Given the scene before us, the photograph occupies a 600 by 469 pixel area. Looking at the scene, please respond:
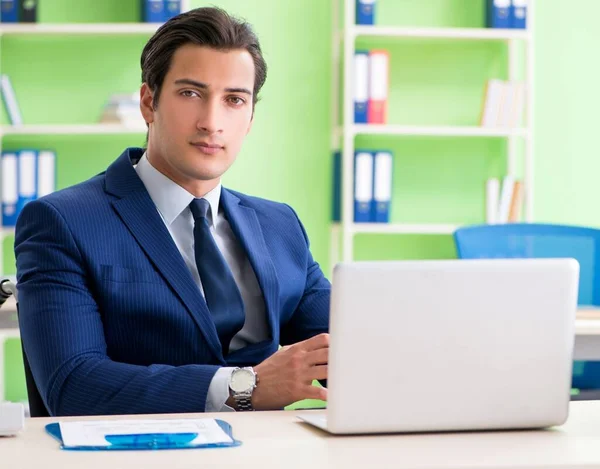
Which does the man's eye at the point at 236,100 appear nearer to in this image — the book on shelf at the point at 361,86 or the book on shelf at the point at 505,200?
the book on shelf at the point at 361,86

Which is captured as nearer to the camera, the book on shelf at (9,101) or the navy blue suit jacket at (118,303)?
the navy blue suit jacket at (118,303)

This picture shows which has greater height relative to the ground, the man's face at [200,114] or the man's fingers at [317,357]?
the man's face at [200,114]

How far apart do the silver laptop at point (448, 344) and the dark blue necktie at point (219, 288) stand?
2.07ft

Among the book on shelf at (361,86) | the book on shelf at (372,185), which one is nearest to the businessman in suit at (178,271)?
the book on shelf at (372,185)

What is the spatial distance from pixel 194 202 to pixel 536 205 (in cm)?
329

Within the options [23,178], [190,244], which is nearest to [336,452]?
[190,244]

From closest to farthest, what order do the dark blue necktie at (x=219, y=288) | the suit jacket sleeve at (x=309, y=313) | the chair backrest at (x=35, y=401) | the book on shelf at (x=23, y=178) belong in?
the chair backrest at (x=35, y=401), the dark blue necktie at (x=219, y=288), the suit jacket sleeve at (x=309, y=313), the book on shelf at (x=23, y=178)

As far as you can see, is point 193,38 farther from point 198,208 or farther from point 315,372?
point 315,372

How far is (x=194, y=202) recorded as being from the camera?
2086 mm

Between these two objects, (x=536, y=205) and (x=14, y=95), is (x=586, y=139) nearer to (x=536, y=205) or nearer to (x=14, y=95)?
(x=536, y=205)

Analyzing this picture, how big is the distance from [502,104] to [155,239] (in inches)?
124

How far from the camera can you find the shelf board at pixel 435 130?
4.66 m

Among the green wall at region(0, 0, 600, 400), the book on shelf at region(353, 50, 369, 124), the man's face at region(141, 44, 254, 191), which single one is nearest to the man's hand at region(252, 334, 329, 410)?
the man's face at region(141, 44, 254, 191)

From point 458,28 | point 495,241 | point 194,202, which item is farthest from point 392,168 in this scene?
point 194,202
